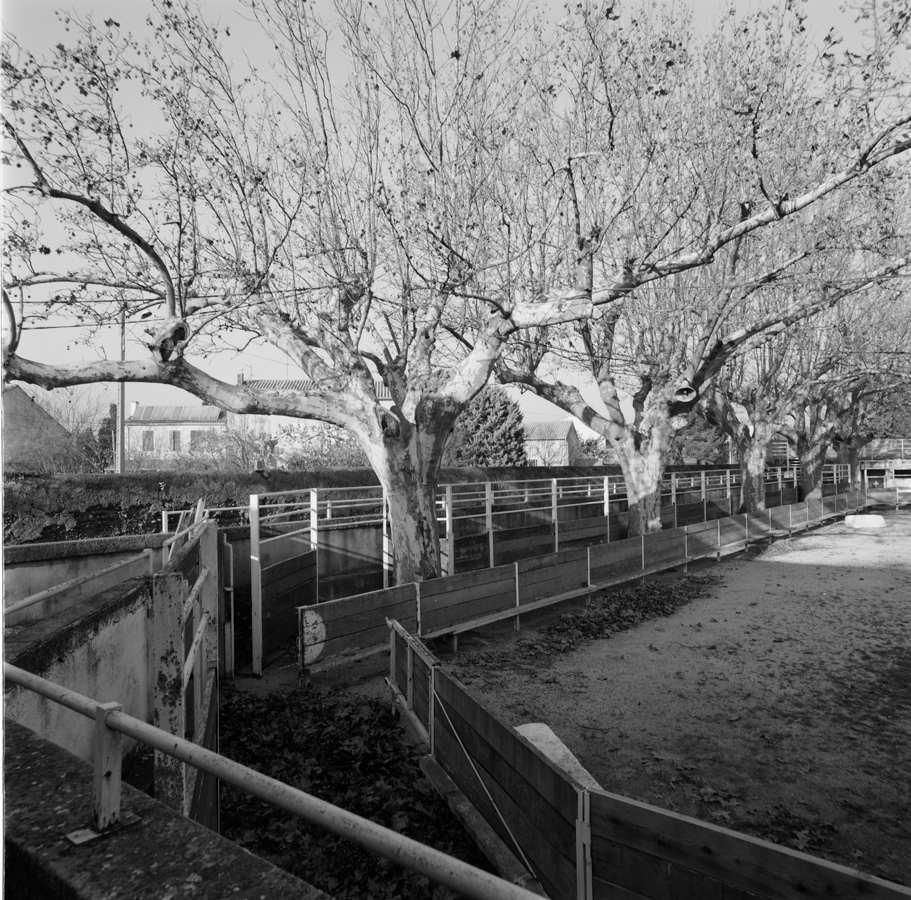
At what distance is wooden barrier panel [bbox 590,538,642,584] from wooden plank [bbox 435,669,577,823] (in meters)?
8.19

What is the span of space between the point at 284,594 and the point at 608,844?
25.4 feet

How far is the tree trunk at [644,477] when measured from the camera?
1788 cm

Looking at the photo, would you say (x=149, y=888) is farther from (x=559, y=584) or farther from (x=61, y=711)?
(x=559, y=584)

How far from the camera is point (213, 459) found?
22141 mm

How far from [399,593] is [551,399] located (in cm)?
1008

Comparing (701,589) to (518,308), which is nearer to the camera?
(518,308)

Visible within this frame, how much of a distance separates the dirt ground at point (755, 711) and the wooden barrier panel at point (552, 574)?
61 centimetres

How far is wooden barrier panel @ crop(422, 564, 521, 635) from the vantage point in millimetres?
9789

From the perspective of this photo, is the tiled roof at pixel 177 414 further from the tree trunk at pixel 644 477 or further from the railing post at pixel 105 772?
the railing post at pixel 105 772

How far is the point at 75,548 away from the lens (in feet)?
27.6

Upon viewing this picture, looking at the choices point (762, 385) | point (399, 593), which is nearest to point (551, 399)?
point (399, 593)

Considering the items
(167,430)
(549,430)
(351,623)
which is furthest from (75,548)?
(549,430)

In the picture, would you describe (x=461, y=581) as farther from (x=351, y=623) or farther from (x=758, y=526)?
(x=758, y=526)

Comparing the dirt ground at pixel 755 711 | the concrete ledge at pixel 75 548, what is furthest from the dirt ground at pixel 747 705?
the concrete ledge at pixel 75 548
